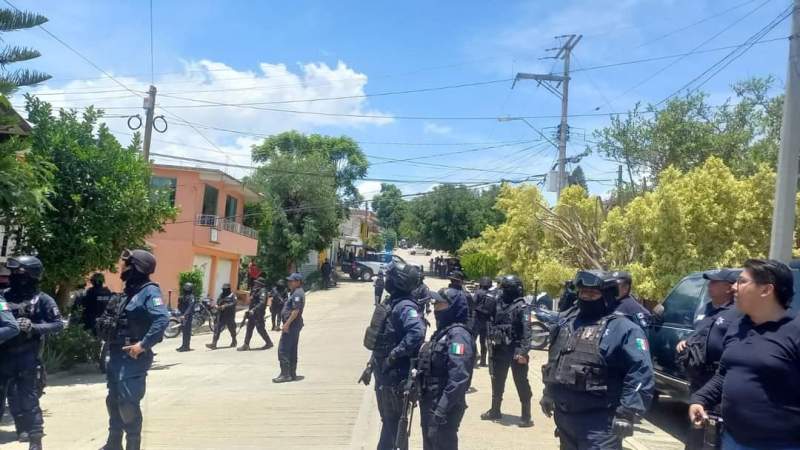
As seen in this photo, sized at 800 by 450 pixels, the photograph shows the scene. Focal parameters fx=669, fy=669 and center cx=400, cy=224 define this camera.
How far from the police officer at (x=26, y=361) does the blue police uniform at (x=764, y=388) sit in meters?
5.51

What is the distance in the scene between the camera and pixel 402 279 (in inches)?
216

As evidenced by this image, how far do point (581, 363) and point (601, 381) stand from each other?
16cm

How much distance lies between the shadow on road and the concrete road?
0.10m

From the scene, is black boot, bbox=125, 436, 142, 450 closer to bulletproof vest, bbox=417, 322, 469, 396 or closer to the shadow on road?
bulletproof vest, bbox=417, 322, 469, 396

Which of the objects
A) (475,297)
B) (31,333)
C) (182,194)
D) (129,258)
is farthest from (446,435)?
(182,194)

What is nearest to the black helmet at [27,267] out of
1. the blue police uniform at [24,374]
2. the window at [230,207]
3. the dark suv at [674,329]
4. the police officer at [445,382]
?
the blue police uniform at [24,374]

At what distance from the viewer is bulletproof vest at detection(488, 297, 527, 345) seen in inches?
307

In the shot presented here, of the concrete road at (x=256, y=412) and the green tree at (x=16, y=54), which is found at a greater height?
the green tree at (x=16, y=54)

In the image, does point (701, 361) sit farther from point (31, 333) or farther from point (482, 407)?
point (31, 333)

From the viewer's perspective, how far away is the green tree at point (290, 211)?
123 feet

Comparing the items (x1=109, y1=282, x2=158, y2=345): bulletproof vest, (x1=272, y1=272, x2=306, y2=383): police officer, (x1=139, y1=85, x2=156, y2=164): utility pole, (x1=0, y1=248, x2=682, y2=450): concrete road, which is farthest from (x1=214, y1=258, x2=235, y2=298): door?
(x1=109, y1=282, x2=158, y2=345): bulletproof vest

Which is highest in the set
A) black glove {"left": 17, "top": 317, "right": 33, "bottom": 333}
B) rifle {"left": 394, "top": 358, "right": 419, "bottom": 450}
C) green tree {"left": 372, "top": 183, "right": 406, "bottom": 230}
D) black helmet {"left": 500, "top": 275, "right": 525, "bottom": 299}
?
green tree {"left": 372, "top": 183, "right": 406, "bottom": 230}

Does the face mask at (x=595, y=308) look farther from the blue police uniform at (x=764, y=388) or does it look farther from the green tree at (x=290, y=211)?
the green tree at (x=290, y=211)

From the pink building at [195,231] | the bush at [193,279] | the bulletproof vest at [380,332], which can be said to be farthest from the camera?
the pink building at [195,231]
